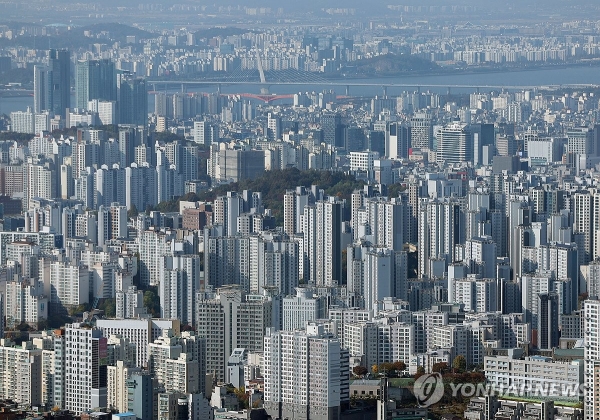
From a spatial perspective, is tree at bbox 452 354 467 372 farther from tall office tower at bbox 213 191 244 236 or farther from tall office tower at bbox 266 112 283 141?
tall office tower at bbox 266 112 283 141

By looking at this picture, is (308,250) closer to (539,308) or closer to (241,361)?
(539,308)

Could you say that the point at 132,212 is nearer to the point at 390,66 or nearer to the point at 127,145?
the point at 127,145

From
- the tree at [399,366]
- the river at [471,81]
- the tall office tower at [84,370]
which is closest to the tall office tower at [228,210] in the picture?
the tree at [399,366]

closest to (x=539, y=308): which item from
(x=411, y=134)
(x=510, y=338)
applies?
(x=510, y=338)

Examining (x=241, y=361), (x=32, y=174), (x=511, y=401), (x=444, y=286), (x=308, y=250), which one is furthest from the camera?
(x=32, y=174)

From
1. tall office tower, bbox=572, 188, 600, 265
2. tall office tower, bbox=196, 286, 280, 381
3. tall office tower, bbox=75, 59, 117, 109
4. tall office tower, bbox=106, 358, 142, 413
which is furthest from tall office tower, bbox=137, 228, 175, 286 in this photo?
tall office tower, bbox=75, 59, 117, 109

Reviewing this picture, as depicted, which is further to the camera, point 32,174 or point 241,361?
point 32,174

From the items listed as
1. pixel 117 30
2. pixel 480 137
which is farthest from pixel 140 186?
pixel 117 30
